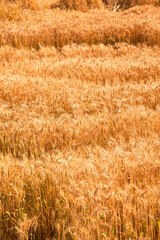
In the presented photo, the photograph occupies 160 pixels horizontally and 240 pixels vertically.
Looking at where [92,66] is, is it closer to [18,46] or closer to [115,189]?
[18,46]

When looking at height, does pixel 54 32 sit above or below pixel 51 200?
above

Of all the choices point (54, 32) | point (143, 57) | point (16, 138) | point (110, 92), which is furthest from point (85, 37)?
point (16, 138)

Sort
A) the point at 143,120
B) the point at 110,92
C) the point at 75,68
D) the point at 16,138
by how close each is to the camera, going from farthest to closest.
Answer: the point at 75,68 < the point at 110,92 < the point at 143,120 < the point at 16,138

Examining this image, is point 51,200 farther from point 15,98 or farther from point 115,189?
point 15,98

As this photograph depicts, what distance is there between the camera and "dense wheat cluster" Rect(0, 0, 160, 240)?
6.09 ft

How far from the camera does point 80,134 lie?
3201 millimetres

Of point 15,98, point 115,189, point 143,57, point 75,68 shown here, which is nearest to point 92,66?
point 75,68

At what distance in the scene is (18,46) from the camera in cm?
796

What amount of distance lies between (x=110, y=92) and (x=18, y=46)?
4.42 meters

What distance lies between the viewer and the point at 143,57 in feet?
19.7

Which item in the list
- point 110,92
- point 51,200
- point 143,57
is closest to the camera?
point 51,200

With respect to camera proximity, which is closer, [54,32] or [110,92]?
[110,92]

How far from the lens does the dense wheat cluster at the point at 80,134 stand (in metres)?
1.86

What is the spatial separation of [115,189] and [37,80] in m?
3.14
